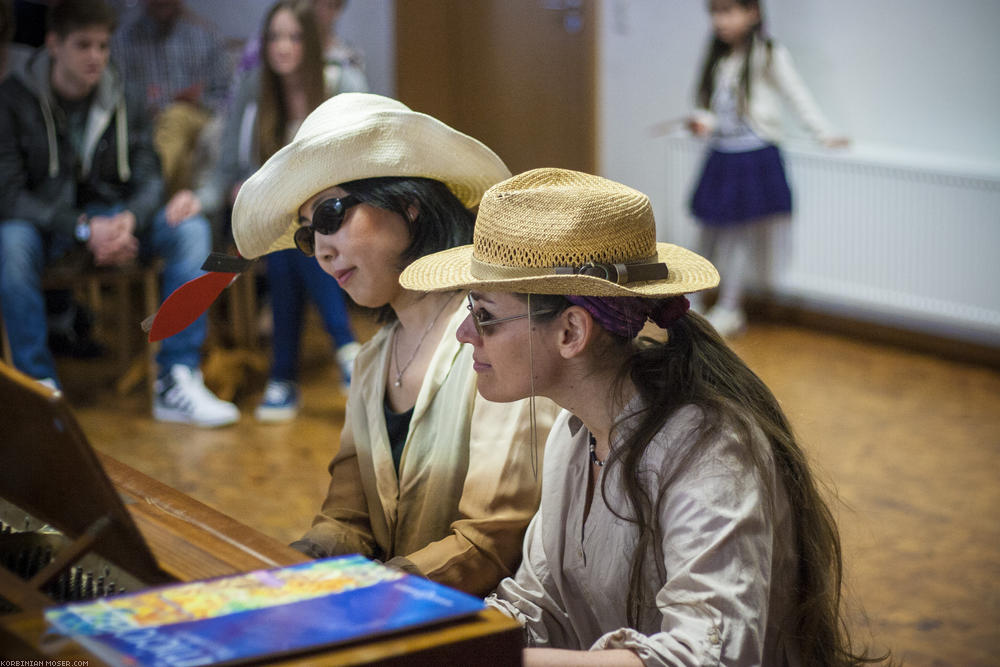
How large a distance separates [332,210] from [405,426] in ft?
1.25

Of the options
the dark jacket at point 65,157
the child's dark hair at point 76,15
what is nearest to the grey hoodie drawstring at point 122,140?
the dark jacket at point 65,157

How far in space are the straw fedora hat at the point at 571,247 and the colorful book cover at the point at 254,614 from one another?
1.62ft

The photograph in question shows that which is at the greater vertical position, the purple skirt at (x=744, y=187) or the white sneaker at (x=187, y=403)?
the purple skirt at (x=744, y=187)

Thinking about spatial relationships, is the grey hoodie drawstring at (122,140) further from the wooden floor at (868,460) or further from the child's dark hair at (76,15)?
the wooden floor at (868,460)

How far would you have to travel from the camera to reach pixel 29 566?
1393mm

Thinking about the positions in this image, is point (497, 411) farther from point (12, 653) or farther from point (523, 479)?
point (12, 653)

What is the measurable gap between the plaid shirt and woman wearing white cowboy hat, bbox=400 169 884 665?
417 centimetres

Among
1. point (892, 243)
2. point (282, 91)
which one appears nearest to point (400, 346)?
point (282, 91)

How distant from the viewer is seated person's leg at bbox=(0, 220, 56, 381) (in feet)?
13.8

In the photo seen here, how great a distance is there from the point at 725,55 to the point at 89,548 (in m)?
4.64

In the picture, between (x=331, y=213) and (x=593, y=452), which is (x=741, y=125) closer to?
(x=331, y=213)

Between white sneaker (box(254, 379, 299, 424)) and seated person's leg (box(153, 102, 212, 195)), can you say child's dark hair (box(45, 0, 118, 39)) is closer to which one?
seated person's leg (box(153, 102, 212, 195))

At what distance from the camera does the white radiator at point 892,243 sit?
4.80 m

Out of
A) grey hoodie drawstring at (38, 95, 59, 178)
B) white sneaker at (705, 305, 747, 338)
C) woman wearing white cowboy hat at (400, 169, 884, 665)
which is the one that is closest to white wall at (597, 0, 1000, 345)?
white sneaker at (705, 305, 747, 338)
